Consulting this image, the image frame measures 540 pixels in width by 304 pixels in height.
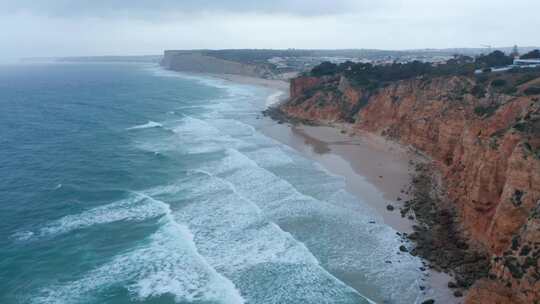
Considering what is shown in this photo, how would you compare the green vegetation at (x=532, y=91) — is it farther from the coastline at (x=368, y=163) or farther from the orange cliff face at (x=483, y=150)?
the coastline at (x=368, y=163)

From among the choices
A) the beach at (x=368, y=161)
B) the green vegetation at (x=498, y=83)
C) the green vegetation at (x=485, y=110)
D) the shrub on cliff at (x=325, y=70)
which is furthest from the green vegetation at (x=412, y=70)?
the green vegetation at (x=485, y=110)

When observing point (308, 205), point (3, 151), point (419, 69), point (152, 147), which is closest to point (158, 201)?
point (308, 205)

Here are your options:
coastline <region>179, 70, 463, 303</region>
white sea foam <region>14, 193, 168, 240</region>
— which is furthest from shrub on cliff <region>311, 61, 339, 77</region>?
white sea foam <region>14, 193, 168, 240</region>

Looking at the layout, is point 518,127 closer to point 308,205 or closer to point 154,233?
point 308,205

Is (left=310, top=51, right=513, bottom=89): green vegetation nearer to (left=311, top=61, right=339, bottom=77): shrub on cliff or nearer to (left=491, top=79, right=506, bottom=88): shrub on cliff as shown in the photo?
(left=311, top=61, right=339, bottom=77): shrub on cliff

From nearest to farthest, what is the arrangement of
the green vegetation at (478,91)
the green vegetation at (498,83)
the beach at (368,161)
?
1. the beach at (368,161)
2. the green vegetation at (498,83)
3. the green vegetation at (478,91)

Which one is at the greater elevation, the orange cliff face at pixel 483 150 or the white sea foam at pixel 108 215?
the orange cliff face at pixel 483 150
